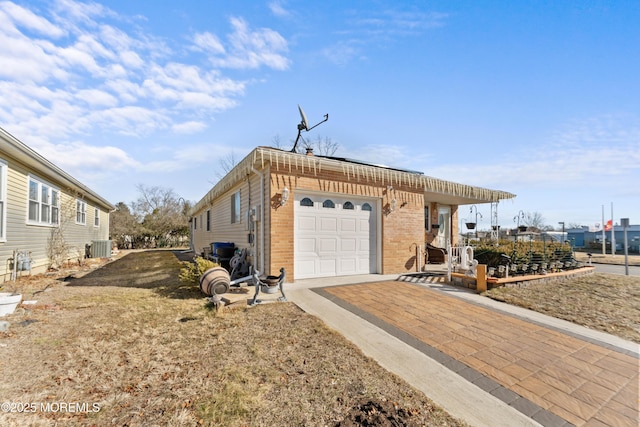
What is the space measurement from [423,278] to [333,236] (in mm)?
2769

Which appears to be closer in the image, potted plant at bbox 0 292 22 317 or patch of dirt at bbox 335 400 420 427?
patch of dirt at bbox 335 400 420 427

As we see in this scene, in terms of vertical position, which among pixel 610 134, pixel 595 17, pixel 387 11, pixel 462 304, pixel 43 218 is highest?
pixel 387 11

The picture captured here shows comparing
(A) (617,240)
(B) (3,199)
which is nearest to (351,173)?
(B) (3,199)

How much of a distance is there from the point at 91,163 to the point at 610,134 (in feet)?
89.4

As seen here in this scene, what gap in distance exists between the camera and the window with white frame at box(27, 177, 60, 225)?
8.87 m

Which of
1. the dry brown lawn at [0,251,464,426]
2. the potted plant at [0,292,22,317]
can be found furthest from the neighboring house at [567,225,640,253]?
the potted plant at [0,292,22,317]

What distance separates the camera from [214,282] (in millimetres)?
5590

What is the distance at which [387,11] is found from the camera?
7.14 m

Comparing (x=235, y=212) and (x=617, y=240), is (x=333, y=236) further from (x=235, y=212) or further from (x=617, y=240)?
(x=617, y=240)

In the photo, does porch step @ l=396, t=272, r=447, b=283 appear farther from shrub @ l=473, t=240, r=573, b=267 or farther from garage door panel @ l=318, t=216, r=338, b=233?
garage door panel @ l=318, t=216, r=338, b=233

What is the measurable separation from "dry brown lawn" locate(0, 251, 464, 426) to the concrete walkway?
0.36 m

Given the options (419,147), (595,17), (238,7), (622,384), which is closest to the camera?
(622,384)

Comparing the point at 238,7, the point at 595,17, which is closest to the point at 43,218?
the point at 238,7

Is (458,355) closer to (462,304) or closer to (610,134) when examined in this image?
(462,304)
